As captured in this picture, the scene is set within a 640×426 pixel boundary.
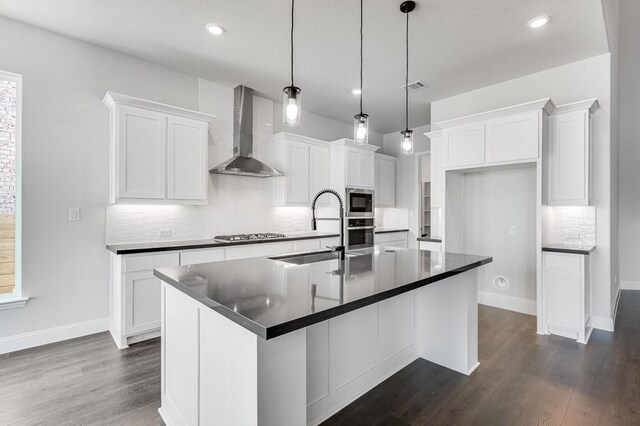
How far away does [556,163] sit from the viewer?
350 centimetres

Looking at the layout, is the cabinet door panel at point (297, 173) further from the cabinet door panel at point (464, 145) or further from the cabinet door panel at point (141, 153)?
the cabinet door panel at point (464, 145)

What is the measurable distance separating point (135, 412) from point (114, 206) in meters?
2.21

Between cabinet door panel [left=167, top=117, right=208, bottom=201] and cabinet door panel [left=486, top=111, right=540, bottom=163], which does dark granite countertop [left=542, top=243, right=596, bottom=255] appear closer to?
cabinet door panel [left=486, top=111, right=540, bottom=163]

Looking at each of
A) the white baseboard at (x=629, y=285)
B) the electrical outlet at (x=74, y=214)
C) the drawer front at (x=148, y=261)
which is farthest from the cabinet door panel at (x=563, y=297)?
the electrical outlet at (x=74, y=214)

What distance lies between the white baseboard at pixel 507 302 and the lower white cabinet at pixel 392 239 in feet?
5.80

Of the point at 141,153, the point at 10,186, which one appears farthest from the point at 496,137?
the point at 10,186

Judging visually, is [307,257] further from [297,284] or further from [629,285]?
[629,285]

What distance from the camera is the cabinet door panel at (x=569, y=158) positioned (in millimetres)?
3311

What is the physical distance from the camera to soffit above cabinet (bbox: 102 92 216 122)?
310cm

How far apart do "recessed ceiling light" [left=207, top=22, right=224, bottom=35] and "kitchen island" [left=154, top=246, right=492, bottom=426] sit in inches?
88.7

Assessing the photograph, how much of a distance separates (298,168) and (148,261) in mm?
2506

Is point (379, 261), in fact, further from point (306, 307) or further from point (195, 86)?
point (195, 86)

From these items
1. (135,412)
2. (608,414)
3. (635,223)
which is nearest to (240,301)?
(135,412)

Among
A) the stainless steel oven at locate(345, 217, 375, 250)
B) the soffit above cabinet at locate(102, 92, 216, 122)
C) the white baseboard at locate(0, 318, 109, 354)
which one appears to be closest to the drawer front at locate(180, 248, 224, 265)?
the white baseboard at locate(0, 318, 109, 354)
